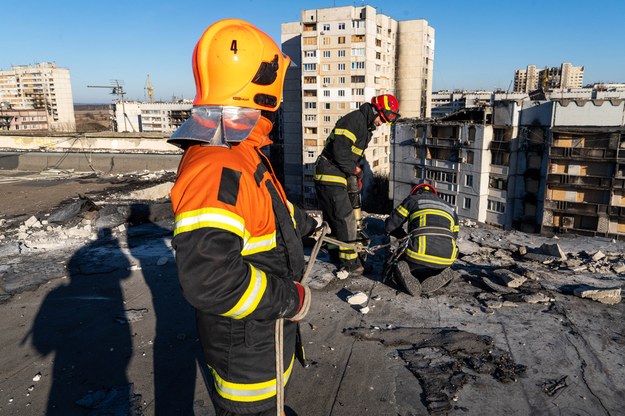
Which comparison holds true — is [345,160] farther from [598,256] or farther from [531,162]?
[531,162]

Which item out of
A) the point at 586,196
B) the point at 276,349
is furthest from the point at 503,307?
the point at 586,196

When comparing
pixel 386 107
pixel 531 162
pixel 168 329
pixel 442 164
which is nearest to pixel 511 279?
pixel 386 107

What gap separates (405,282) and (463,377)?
149 centimetres

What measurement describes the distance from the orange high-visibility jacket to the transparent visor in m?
0.05

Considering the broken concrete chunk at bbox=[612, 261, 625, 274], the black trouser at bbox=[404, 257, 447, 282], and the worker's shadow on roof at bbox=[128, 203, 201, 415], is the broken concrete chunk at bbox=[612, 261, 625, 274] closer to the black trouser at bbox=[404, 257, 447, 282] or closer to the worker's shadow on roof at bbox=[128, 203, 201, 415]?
the black trouser at bbox=[404, 257, 447, 282]

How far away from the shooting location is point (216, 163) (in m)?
1.77

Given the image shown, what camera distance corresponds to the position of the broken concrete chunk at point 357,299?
14.5 ft

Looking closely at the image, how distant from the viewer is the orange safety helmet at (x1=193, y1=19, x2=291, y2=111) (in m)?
1.99

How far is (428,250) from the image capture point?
Result: 4.64m

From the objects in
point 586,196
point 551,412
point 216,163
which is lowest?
point 586,196

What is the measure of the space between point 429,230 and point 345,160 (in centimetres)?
146

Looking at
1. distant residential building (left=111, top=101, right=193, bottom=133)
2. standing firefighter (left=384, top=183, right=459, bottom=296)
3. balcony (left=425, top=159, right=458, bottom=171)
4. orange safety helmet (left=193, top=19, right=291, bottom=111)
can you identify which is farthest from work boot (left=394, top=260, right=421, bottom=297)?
distant residential building (left=111, top=101, right=193, bottom=133)

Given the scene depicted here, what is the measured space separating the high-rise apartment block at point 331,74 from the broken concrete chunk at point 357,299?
41.6m

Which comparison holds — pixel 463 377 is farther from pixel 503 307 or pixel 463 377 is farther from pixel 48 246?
pixel 48 246
